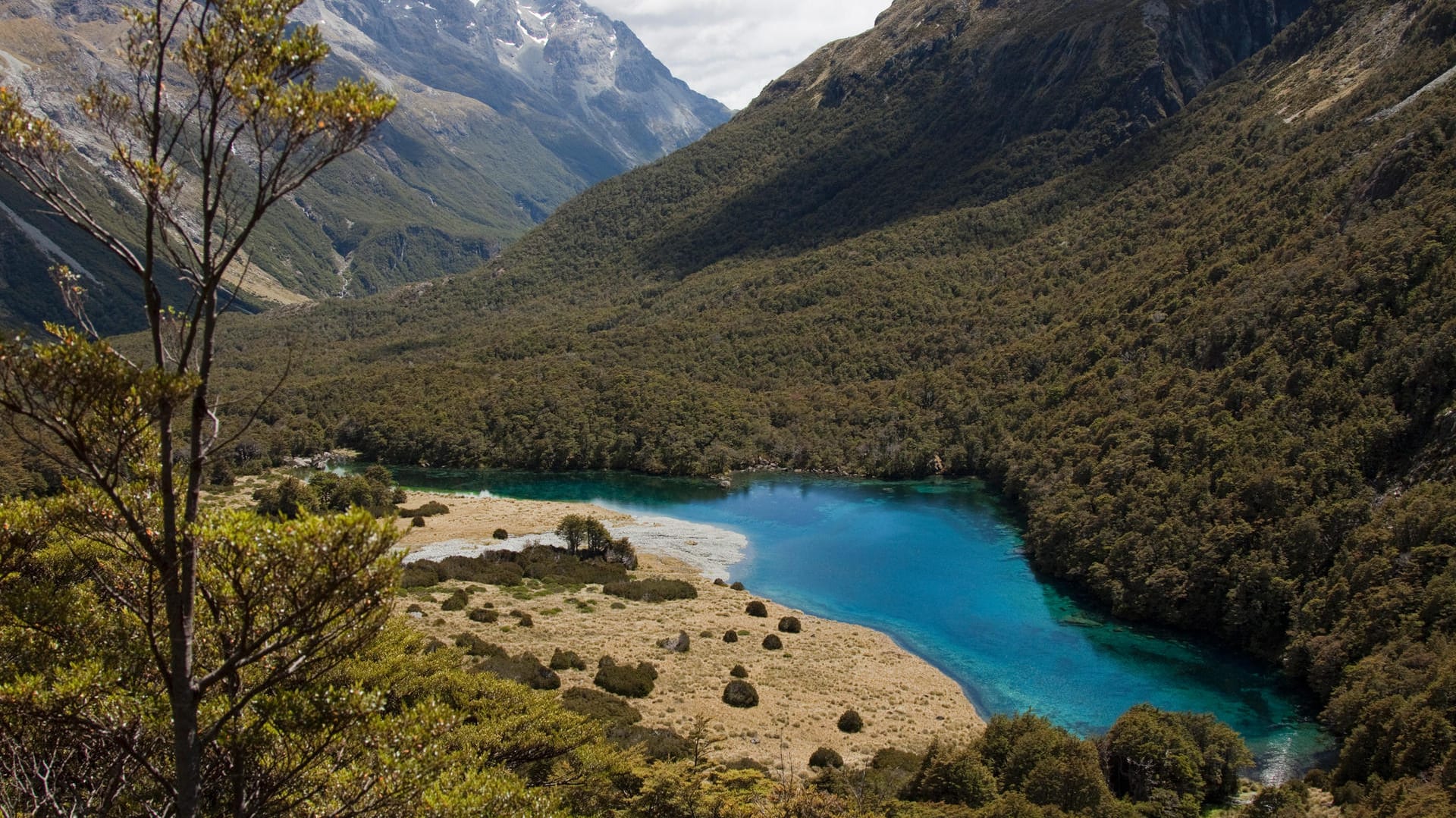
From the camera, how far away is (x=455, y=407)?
131 meters

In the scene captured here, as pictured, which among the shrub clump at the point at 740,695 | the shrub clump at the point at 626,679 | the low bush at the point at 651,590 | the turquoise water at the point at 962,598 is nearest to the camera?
the shrub clump at the point at 626,679

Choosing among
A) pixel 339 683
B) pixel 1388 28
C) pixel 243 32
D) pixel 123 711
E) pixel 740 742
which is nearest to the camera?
pixel 243 32

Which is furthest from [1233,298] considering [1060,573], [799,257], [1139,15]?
[1139,15]

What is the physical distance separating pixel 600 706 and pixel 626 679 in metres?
4.54

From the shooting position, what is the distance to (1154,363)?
88.0m

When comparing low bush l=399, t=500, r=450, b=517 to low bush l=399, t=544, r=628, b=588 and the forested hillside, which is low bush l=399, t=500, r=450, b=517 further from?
the forested hillside

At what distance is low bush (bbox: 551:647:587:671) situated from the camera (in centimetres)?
4175

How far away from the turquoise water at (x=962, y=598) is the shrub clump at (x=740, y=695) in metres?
12.9

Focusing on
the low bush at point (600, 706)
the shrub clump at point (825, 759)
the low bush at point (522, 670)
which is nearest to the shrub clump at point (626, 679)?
the low bush at point (600, 706)

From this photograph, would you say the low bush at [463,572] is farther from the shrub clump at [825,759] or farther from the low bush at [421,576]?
the shrub clump at [825,759]

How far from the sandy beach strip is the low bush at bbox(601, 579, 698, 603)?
784 millimetres

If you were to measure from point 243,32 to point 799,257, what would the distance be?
612 feet

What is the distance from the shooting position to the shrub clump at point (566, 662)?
41750mm

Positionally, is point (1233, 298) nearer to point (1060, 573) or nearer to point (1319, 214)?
point (1319, 214)
